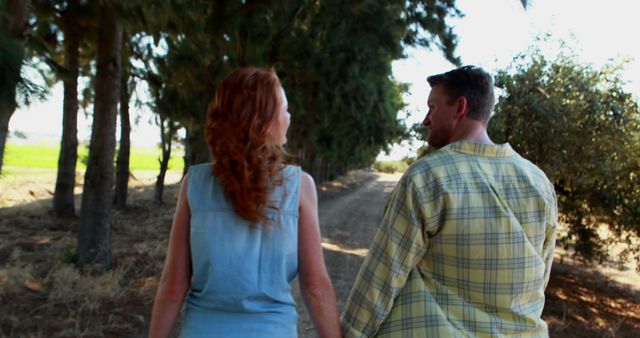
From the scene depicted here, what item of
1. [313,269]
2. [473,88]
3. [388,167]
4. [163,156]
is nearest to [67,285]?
[313,269]

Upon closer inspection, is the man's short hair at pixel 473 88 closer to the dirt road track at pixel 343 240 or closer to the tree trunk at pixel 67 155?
the dirt road track at pixel 343 240

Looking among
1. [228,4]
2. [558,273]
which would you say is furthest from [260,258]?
[558,273]

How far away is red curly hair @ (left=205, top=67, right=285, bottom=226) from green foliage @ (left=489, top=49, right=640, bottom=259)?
6428 millimetres

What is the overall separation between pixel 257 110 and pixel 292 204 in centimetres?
30

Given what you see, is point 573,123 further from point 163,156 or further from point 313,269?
point 163,156

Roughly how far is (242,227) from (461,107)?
81 centimetres

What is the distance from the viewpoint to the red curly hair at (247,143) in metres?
1.57

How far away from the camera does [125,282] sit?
6.36 meters

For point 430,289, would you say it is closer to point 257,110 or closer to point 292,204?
point 292,204

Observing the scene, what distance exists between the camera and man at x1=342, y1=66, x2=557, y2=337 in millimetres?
1676

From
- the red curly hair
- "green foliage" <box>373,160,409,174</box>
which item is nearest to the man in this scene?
the red curly hair

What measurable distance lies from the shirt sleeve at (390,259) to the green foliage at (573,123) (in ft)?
20.3

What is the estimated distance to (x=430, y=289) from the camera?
1731 mm

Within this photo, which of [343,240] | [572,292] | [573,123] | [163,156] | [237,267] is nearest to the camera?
[237,267]
